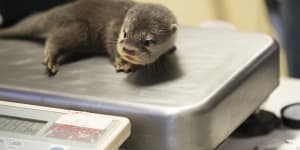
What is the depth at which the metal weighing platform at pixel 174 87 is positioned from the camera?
2.18 feet

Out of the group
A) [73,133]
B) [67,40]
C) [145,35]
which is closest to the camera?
[73,133]

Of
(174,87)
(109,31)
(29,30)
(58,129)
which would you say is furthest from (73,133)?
(29,30)

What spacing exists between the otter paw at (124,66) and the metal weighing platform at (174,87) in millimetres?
11

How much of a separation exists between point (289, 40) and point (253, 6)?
0.41m

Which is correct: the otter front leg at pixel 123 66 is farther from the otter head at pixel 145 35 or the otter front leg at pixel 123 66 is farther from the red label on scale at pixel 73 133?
the red label on scale at pixel 73 133

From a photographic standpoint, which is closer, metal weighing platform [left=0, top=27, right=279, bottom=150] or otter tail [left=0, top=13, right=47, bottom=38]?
metal weighing platform [left=0, top=27, right=279, bottom=150]

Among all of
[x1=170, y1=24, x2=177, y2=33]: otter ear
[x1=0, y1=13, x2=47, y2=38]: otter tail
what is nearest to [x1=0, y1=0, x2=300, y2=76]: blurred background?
[x1=0, y1=13, x2=47, y2=38]: otter tail

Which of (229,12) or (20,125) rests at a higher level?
(20,125)

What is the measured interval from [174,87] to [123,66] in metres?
0.10

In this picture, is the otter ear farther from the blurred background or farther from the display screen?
the blurred background

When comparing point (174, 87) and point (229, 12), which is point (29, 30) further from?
point (229, 12)

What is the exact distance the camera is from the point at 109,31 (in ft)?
2.83

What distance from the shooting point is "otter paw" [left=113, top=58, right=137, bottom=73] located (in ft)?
2.58

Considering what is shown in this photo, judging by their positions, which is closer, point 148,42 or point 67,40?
point 148,42
